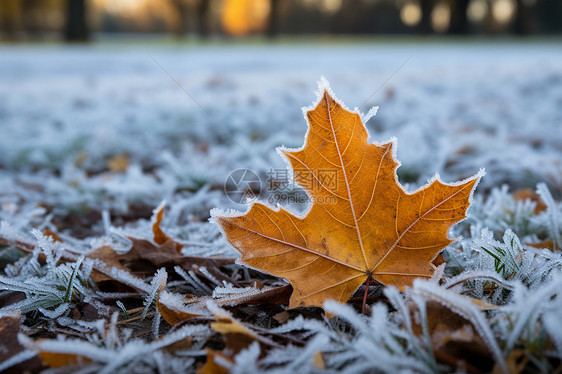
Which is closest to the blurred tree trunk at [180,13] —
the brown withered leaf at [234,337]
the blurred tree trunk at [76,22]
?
the blurred tree trunk at [76,22]

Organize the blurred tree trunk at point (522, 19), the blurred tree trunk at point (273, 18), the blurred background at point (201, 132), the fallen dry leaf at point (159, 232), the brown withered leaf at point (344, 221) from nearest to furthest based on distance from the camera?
the brown withered leaf at point (344, 221) → the fallen dry leaf at point (159, 232) → the blurred background at point (201, 132) → the blurred tree trunk at point (273, 18) → the blurred tree trunk at point (522, 19)

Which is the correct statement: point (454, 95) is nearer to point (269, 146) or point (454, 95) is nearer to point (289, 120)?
point (289, 120)

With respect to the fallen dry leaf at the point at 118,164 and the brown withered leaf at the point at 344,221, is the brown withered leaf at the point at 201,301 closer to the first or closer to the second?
the brown withered leaf at the point at 344,221

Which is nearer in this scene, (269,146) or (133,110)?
(269,146)

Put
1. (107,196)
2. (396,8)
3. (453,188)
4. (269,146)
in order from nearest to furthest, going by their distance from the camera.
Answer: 1. (453,188)
2. (107,196)
3. (269,146)
4. (396,8)

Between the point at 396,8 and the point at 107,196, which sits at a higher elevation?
the point at 396,8

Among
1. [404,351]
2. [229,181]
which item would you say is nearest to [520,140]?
[229,181]

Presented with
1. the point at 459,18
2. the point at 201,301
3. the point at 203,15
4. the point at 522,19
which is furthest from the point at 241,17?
the point at 201,301
